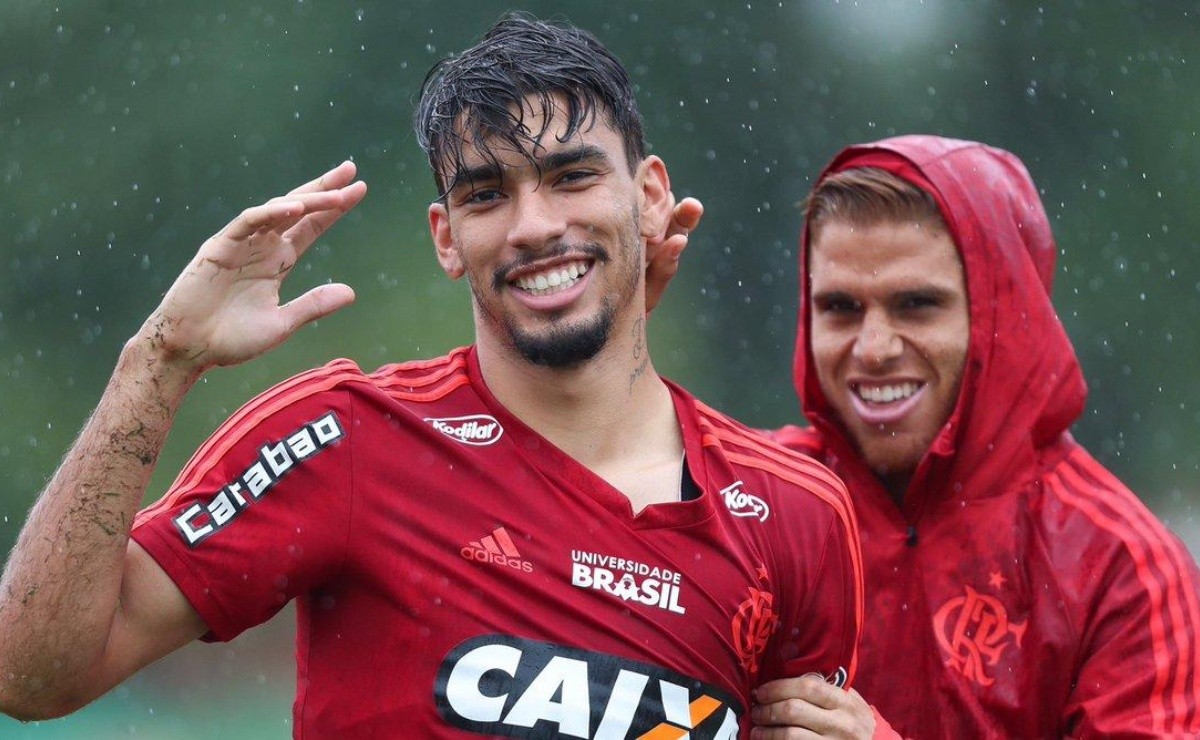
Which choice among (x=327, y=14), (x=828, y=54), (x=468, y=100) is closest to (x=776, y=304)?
(x=828, y=54)

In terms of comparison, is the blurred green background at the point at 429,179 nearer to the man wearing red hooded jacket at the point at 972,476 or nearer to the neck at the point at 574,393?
the man wearing red hooded jacket at the point at 972,476

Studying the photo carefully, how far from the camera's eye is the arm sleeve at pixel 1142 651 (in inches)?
145

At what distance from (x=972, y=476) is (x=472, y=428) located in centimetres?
137

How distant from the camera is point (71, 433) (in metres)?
11.9

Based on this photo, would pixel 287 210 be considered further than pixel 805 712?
No

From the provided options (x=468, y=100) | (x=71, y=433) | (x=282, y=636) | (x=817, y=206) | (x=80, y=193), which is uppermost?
(x=468, y=100)

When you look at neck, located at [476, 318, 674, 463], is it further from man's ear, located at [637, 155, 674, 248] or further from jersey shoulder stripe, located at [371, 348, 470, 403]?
man's ear, located at [637, 155, 674, 248]

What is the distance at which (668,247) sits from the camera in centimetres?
363

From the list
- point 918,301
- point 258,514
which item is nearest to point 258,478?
point 258,514

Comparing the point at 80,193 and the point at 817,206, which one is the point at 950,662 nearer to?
the point at 817,206

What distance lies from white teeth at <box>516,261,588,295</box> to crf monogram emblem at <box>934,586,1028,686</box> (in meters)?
1.31

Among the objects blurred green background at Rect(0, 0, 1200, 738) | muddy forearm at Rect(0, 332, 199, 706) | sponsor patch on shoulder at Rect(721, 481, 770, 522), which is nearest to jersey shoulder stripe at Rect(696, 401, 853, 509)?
→ sponsor patch on shoulder at Rect(721, 481, 770, 522)

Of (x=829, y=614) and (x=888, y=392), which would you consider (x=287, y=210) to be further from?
(x=888, y=392)

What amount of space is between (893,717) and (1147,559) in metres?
0.64
